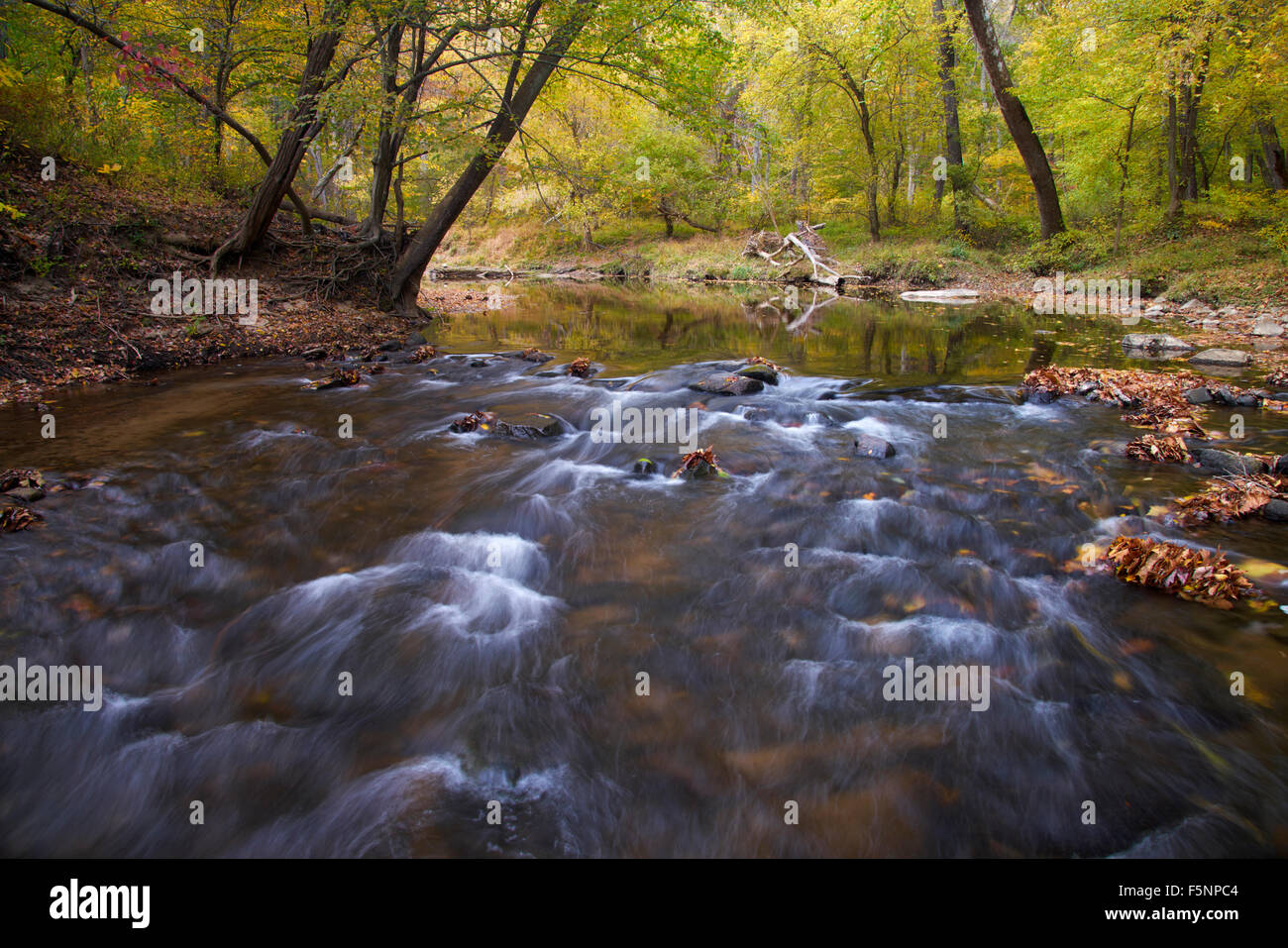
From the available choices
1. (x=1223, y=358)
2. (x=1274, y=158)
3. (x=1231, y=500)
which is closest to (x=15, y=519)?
(x=1231, y=500)

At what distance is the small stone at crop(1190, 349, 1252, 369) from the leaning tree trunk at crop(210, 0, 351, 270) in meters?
14.1

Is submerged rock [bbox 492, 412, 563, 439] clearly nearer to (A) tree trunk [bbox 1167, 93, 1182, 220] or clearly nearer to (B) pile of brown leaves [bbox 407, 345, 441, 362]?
(B) pile of brown leaves [bbox 407, 345, 441, 362]

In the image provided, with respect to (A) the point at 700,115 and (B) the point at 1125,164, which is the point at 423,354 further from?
(B) the point at 1125,164

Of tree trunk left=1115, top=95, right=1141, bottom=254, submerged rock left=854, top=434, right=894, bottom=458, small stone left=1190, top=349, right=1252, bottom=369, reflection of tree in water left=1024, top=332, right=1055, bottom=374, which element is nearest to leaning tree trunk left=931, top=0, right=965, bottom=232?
tree trunk left=1115, top=95, right=1141, bottom=254

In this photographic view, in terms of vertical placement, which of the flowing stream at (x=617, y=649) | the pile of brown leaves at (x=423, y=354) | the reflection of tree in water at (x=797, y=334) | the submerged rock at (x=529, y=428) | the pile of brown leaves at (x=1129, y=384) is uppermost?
the reflection of tree in water at (x=797, y=334)

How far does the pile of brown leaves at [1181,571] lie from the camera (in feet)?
12.5

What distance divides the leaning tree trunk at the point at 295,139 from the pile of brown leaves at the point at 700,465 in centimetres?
871

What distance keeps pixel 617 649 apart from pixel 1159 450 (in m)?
5.52

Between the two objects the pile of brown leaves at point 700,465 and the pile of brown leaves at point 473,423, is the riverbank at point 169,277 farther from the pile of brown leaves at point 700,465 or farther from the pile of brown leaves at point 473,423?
the pile of brown leaves at point 700,465

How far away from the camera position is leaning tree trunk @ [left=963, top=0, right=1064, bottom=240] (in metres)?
16.2

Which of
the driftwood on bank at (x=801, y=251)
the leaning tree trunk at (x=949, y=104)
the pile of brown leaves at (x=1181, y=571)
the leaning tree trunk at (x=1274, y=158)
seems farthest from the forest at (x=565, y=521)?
the leaning tree trunk at (x=949, y=104)

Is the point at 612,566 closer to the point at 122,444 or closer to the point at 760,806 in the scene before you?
the point at 760,806
